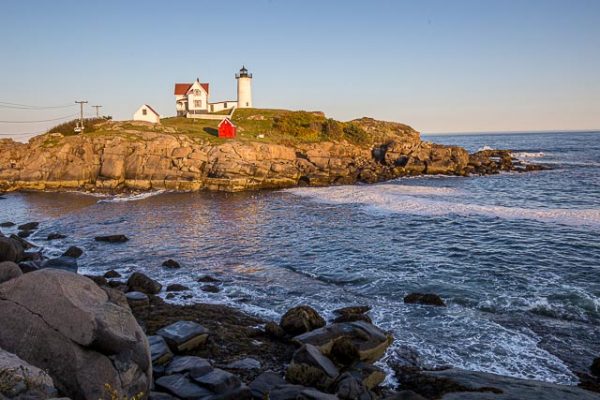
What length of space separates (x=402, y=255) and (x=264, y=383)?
1625 cm

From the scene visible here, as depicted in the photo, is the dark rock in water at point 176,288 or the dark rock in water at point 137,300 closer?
the dark rock in water at point 137,300

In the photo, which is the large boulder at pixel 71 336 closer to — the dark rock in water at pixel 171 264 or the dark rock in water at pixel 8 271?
the dark rock in water at pixel 8 271

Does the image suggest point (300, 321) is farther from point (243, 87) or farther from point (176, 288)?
point (243, 87)

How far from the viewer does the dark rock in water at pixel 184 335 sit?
Result: 13.4 meters

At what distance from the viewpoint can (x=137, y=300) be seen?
18047 millimetres

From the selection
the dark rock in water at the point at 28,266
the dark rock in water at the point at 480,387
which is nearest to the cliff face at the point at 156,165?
the dark rock in water at the point at 28,266

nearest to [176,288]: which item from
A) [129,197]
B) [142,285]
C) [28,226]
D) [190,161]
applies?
[142,285]

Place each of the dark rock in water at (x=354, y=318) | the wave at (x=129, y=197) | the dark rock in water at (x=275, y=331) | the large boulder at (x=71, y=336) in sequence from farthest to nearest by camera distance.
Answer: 1. the wave at (x=129, y=197)
2. the dark rock in water at (x=354, y=318)
3. the dark rock in water at (x=275, y=331)
4. the large boulder at (x=71, y=336)

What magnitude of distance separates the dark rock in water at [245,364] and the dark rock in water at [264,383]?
2.98ft

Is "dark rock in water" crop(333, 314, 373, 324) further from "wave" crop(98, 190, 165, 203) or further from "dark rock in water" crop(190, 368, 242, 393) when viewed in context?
"wave" crop(98, 190, 165, 203)

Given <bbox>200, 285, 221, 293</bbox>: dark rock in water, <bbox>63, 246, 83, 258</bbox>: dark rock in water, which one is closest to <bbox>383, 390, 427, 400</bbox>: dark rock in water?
<bbox>200, 285, 221, 293</bbox>: dark rock in water

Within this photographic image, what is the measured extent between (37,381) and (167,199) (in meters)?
42.0

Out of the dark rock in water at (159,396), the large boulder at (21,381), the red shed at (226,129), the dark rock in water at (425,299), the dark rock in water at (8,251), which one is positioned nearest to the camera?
the large boulder at (21,381)

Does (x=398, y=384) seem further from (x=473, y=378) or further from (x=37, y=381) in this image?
(x=37, y=381)
